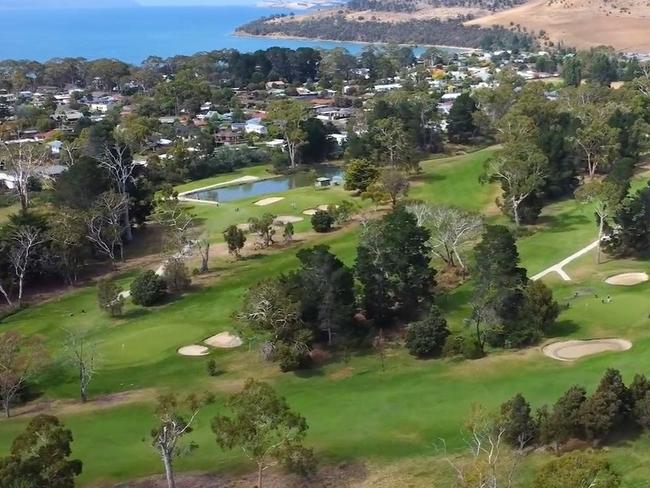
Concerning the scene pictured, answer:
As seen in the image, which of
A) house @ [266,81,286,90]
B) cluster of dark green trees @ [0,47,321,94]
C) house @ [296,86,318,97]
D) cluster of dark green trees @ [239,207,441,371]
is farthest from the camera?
house @ [266,81,286,90]

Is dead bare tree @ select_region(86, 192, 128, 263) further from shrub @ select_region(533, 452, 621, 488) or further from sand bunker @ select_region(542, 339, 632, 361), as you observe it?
shrub @ select_region(533, 452, 621, 488)

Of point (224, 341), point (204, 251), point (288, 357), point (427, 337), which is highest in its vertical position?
point (204, 251)

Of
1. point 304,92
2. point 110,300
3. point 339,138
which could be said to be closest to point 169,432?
point 110,300

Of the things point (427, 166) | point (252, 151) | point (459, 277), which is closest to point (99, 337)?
point (459, 277)

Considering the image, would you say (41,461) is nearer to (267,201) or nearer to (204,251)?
(204,251)

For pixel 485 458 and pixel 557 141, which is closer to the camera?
pixel 485 458

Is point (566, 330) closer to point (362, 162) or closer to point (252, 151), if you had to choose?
point (362, 162)

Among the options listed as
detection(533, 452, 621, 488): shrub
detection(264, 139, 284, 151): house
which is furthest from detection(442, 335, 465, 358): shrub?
detection(264, 139, 284, 151): house
